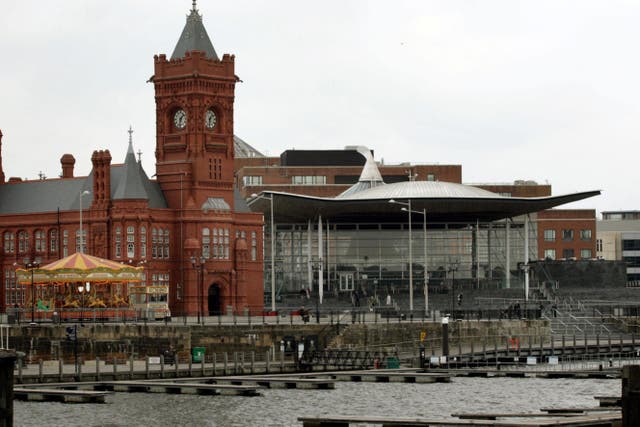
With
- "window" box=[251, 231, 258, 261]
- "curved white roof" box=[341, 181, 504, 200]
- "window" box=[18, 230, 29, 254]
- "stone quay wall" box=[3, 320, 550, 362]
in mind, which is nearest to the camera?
"stone quay wall" box=[3, 320, 550, 362]

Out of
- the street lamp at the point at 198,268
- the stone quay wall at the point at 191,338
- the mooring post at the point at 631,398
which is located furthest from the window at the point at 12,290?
the mooring post at the point at 631,398

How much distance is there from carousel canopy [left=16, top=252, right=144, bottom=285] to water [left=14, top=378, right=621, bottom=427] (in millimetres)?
29450

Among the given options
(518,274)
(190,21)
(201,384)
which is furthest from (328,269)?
(201,384)

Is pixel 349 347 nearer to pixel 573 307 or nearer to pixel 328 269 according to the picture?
pixel 573 307

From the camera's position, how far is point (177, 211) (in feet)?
466

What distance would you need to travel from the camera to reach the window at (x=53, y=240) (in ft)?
472

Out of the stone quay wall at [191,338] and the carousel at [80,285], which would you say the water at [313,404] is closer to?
the stone quay wall at [191,338]

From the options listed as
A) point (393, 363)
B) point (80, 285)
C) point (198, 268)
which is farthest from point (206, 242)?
point (393, 363)

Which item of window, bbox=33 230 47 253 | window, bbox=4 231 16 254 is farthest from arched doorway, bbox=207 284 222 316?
window, bbox=4 231 16 254

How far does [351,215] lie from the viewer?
164250 mm

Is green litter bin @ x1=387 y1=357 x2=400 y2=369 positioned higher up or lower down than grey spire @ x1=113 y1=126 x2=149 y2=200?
lower down

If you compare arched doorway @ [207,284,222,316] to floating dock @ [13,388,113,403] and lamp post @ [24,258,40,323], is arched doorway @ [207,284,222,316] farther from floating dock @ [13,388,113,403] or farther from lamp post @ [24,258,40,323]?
floating dock @ [13,388,113,403]

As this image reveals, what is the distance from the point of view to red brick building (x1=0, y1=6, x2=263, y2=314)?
139 meters

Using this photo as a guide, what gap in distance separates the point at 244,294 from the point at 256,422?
65.9 m
